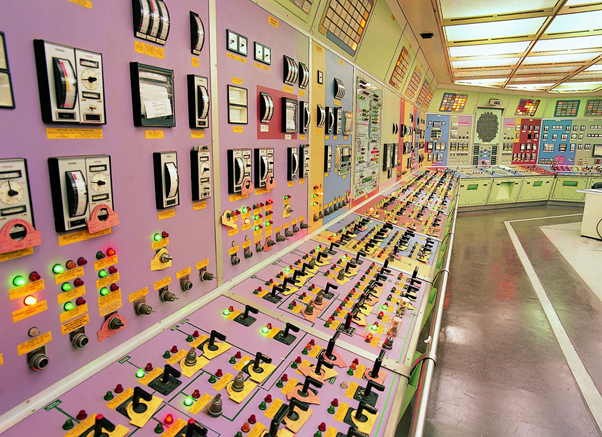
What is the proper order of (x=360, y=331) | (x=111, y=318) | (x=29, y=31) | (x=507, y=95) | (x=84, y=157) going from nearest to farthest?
(x=29, y=31), (x=84, y=157), (x=111, y=318), (x=360, y=331), (x=507, y=95)

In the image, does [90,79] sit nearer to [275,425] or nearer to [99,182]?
[99,182]

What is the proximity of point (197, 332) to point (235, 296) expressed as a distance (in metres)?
0.38

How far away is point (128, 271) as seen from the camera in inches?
54.5

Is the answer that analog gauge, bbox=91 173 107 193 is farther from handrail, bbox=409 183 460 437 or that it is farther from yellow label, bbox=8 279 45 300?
handrail, bbox=409 183 460 437

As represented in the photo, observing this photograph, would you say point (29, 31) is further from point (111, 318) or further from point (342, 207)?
point (342, 207)

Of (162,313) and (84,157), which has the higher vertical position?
(84,157)

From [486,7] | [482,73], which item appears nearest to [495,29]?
[486,7]

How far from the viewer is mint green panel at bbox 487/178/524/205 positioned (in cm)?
1017

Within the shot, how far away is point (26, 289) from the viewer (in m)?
1.05

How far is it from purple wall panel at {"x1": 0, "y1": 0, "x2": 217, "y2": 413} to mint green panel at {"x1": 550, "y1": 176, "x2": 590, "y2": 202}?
1241cm

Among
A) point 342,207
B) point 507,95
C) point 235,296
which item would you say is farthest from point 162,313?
point 507,95

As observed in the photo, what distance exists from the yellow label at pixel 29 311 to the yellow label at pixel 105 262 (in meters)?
0.20

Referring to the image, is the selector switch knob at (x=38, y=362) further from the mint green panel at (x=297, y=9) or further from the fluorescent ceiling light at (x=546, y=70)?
the fluorescent ceiling light at (x=546, y=70)

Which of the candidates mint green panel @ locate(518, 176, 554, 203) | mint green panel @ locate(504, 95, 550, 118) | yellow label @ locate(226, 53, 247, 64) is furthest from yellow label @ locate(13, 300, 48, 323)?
mint green panel @ locate(504, 95, 550, 118)
